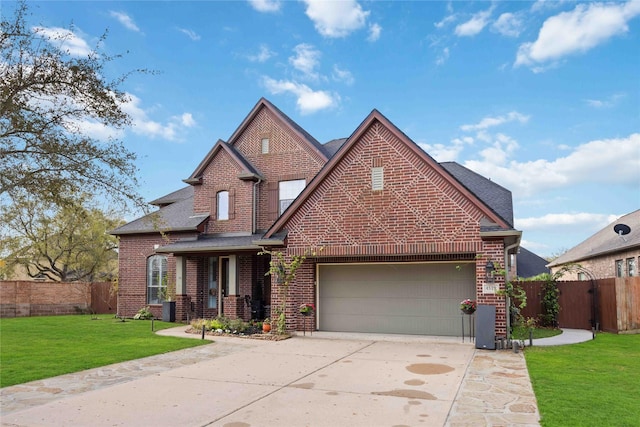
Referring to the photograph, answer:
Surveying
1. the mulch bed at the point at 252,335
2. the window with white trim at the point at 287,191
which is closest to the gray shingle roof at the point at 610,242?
the window with white trim at the point at 287,191

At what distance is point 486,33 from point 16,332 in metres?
17.5

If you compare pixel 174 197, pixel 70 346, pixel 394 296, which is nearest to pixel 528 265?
pixel 394 296

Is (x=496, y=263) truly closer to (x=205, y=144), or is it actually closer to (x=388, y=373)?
(x=388, y=373)

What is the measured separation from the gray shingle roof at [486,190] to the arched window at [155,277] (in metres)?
12.0

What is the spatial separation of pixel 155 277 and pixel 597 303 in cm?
1714

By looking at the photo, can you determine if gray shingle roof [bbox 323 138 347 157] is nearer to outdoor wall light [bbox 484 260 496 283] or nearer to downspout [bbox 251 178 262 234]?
downspout [bbox 251 178 262 234]

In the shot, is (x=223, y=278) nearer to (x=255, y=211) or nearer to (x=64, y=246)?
(x=255, y=211)

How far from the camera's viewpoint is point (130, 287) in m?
21.0

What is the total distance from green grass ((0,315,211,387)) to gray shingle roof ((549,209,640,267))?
17893 millimetres

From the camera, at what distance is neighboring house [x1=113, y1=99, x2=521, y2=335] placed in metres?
13.0

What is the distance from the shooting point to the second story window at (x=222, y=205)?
20.0m

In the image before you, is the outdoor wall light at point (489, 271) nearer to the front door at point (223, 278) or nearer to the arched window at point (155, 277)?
the front door at point (223, 278)

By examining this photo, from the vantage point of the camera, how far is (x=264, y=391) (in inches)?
307

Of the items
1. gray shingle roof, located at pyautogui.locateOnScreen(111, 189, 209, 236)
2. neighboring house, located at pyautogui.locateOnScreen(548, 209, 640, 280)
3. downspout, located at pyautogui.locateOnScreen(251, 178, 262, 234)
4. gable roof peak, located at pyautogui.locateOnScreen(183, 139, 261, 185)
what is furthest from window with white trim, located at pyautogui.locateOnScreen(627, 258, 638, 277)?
gray shingle roof, located at pyautogui.locateOnScreen(111, 189, 209, 236)
